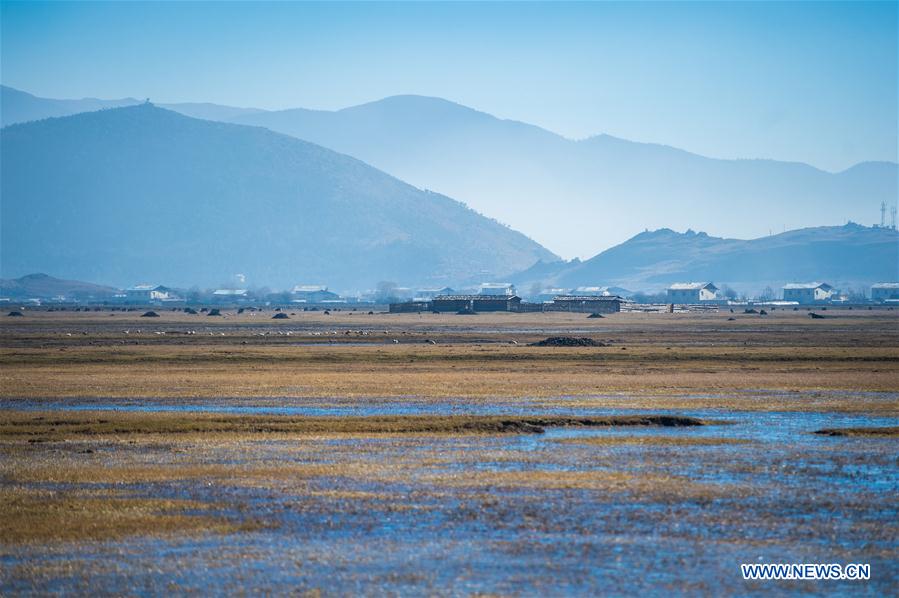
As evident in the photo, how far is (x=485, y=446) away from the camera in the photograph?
3005cm

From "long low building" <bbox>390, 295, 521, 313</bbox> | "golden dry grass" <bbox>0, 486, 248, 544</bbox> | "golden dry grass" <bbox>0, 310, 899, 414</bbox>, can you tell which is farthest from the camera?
"long low building" <bbox>390, 295, 521, 313</bbox>

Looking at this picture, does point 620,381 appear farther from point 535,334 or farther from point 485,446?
point 535,334

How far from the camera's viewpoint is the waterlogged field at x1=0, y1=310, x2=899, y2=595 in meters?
18.5

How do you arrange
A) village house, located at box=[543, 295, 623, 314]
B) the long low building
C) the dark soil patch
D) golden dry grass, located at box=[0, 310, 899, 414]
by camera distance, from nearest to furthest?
the dark soil patch < golden dry grass, located at box=[0, 310, 899, 414] < the long low building < village house, located at box=[543, 295, 623, 314]

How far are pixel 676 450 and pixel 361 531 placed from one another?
36.5 feet

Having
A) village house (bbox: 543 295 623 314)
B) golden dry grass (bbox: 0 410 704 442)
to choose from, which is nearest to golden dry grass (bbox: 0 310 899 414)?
golden dry grass (bbox: 0 410 704 442)

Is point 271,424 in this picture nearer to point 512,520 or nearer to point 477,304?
point 512,520

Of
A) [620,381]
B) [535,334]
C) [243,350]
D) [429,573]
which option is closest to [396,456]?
[429,573]

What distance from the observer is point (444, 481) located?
25.1 meters

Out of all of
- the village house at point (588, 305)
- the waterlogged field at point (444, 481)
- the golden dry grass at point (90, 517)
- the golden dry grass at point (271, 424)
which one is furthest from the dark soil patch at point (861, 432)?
the village house at point (588, 305)

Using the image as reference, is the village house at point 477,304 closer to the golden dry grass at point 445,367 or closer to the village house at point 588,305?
the village house at point 588,305

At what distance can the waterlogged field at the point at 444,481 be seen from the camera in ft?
60.8

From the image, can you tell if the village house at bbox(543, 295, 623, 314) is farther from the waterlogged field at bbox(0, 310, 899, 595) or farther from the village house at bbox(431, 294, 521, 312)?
the waterlogged field at bbox(0, 310, 899, 595)

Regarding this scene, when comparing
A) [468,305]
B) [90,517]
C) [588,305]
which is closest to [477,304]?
[468,305]
